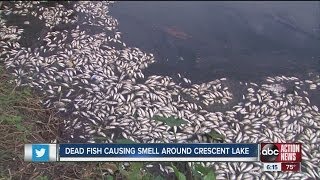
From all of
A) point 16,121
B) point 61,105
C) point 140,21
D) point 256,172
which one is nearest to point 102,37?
point 140,21

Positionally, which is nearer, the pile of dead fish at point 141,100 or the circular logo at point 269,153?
the circular logo at point 269,153

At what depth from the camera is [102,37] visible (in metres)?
5.61

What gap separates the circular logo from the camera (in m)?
3.06

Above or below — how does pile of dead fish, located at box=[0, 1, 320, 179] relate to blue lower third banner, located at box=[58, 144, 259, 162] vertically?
above

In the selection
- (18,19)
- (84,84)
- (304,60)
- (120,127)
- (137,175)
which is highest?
(18,19)

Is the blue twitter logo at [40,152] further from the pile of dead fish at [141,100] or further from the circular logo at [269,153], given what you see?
the circular logo at [269,153]

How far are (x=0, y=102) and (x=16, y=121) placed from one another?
0.92ft

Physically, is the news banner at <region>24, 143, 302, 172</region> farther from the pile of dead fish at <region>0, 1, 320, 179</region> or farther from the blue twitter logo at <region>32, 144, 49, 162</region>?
the pile of dead fish at <region>0, 1, 320, 179</region>

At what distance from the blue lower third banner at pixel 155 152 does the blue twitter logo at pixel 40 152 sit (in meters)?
0.11

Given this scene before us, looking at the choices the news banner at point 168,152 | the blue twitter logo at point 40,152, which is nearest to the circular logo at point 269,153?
the news banner at point 168,152

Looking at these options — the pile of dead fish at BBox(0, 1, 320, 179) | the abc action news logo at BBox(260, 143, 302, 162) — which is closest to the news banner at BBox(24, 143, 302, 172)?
the abc action news logo at BBox(260, 143, 302, 162)

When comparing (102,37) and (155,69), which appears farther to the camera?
(102,37)

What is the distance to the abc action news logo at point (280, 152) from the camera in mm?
3061

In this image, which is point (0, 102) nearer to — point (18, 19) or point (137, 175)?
point (137, 175)
